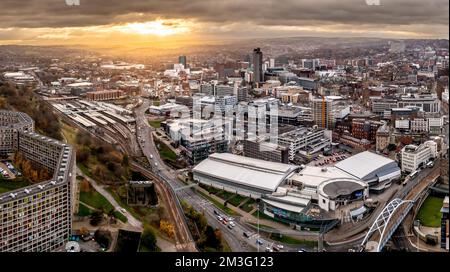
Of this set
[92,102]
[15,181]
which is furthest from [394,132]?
[15,181]

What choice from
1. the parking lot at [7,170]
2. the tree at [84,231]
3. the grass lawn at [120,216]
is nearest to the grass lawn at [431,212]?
the grass lawn at [120,216]

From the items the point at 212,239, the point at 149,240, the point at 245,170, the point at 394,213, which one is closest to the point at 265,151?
the point at 245,170

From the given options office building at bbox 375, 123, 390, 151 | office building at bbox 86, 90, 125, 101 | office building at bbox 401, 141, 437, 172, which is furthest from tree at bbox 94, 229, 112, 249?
office building at bbox 375, 123, 390, 151

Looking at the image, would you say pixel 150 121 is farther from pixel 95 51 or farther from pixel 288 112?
pixel 288 112

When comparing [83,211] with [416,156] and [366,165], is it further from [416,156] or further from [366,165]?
[416,156]

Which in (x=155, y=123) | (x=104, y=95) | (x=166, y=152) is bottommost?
(x=166, y=152)

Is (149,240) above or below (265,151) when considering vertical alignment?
below
